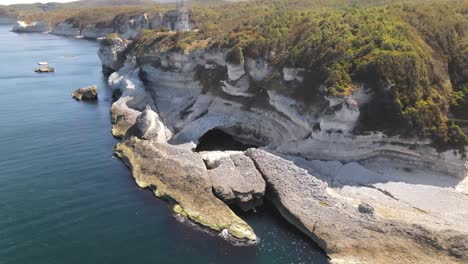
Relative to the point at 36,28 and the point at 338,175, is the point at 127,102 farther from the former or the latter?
the point at 36,28

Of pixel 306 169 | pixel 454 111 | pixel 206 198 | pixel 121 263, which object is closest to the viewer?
pixel 121 263

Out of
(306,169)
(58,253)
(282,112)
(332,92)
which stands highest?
(332,92)

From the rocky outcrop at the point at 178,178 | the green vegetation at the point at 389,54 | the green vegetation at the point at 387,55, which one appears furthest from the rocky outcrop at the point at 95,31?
the rocky outcrop at the point at 178,178

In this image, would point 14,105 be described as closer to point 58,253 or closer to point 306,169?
point 58,253

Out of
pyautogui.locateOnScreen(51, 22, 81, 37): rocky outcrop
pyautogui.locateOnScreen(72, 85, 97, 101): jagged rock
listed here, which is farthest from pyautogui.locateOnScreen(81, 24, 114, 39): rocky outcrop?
pyautogui.locateOnScreen(72, 85, 97, 101): jagged rock

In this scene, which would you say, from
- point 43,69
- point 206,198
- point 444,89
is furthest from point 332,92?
point 43,69

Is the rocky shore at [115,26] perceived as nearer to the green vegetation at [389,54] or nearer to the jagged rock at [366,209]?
the green vegetation at [389,54]

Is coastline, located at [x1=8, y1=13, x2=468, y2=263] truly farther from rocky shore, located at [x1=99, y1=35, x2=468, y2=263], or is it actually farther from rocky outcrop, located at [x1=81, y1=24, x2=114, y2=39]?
rocky outcrop, located at [x1=81, y1=24, x2=114, y2=39]
